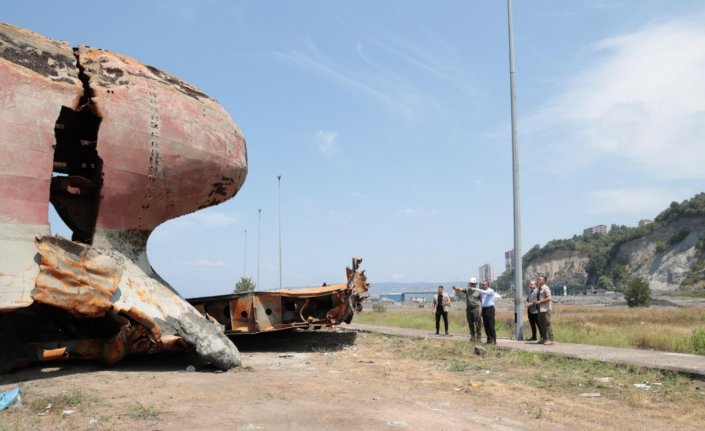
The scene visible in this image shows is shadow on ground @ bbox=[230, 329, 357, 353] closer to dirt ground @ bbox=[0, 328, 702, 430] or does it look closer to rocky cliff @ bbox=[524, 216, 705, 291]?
Answer: dirt ground @ bbox=[0, 328, 702, 430]

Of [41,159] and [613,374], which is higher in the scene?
[41,159]

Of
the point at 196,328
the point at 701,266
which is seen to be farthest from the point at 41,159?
the point at 701,266

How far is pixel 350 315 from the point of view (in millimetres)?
13273

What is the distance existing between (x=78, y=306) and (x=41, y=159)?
7.67ft

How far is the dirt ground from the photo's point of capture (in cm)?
636

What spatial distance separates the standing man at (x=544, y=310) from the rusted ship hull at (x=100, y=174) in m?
7.06

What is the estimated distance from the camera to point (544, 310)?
1308cm

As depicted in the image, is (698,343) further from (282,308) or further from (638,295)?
(638,295)

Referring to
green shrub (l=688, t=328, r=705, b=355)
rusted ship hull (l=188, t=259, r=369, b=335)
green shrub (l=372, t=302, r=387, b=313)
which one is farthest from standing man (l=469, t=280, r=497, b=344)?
green shrub (l=372, t=302, r=387, b=313)

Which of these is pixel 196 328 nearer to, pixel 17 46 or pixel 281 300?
pixel 281 300

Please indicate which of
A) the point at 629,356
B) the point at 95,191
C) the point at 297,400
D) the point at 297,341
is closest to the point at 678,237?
the point at 629,356

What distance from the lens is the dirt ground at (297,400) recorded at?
6.36m

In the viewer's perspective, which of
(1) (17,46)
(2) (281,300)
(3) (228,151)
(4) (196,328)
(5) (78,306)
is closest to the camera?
(5) (78,306)

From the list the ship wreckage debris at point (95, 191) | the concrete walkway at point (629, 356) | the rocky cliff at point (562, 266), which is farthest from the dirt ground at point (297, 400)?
the rocky cliff at point (562, 266)
